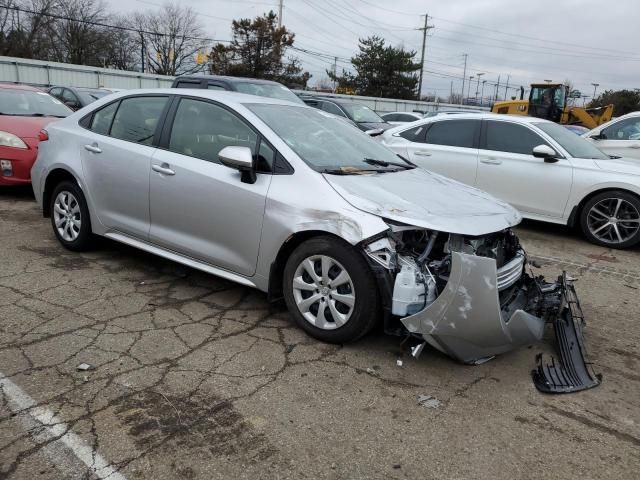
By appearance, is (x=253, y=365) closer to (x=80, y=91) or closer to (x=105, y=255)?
(x=105, y=255)

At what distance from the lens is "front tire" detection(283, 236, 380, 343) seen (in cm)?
325

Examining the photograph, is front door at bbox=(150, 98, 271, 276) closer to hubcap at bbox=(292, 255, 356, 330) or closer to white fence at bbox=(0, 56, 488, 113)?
hubcap at bbox=(292, 255, 356, 330)

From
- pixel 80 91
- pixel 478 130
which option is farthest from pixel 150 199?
pixel 80 91

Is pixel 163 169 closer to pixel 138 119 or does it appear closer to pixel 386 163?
pixel 138 119

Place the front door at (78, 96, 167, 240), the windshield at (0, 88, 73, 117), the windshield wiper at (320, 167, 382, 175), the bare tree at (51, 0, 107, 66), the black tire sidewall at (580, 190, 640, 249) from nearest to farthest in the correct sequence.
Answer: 1. the windshield wiper at (320, 167, 382, 175)
2. the front door at (78, 96, 167, 240)
3. the black tire sidewall at (580, 190, 640, 249)
4. the windshield at (0, 88, 73, 117)
5. the bare tree at (51, 0, 107, 66)

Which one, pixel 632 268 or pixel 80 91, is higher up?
pixel 80 91

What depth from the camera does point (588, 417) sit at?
2889 mm

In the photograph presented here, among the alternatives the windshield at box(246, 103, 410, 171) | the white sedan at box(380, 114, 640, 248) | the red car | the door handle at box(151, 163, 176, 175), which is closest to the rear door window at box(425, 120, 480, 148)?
the white sedan at box(380, 114, 640, 248)

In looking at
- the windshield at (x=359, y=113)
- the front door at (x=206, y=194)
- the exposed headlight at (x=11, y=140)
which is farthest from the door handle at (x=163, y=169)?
the windshield at (x=359, y=113)

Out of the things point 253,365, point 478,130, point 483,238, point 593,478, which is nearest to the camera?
point 593,478

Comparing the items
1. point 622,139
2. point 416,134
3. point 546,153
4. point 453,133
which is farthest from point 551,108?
point 546,153

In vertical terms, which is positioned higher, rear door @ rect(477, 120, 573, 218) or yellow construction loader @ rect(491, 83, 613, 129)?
yellow construction loader @ rect(491, 83, 613, 129)

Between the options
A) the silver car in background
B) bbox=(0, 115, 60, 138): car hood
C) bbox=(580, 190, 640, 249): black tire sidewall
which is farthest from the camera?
bbox=(0, 115, 60, 138): car hood

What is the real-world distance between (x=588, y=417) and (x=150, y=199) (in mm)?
3402
